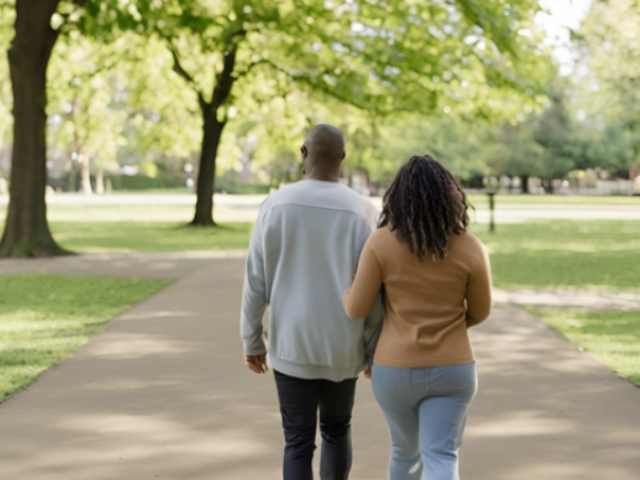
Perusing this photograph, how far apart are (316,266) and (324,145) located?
457mm

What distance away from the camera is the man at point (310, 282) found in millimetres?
4375

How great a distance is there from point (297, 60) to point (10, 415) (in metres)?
26.9

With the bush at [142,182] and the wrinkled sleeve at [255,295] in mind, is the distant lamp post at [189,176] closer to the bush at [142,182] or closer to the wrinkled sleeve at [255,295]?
the bush at [142,182]

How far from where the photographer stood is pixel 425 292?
399cm

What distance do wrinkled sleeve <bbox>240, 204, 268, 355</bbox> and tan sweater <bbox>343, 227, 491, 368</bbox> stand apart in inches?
21.6

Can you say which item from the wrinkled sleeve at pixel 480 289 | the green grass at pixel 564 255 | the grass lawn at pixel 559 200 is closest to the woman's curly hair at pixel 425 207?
the wrinkled sleeve at pixel 480 289

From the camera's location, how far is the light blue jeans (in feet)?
13.1

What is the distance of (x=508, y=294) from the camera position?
15.7 m

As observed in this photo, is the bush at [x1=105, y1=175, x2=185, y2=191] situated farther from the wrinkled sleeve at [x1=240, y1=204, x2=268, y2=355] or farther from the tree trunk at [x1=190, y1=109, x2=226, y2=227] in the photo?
the wrinkled sleeve at [x1=240, y1=204, x2=268, y2=355]

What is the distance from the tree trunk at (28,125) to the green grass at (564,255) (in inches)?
342

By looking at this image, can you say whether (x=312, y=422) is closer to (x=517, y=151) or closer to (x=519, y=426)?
(x=519, y=426)

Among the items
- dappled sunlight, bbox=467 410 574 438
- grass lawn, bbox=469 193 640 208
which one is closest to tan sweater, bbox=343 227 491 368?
dappled sunlight, bbox=467 410 574 438

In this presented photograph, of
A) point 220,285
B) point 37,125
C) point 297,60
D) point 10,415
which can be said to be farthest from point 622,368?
point 297,60

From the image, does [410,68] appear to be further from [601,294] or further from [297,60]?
[601,294]
